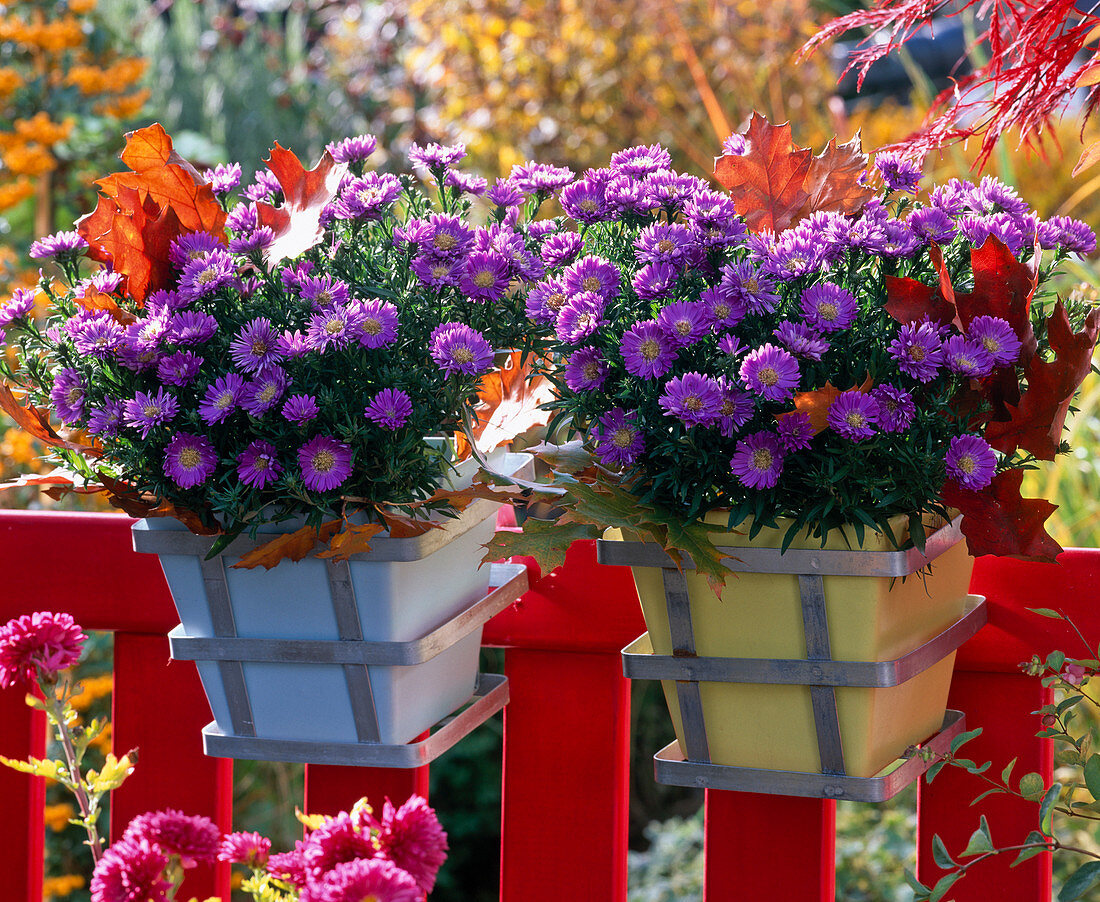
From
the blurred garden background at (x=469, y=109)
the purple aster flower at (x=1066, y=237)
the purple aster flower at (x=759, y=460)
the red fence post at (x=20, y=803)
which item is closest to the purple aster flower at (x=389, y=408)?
the purple aster flower at (x=759, y=460)

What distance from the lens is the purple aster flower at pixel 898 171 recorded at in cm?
79

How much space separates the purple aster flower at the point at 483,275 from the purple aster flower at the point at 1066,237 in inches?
14.4

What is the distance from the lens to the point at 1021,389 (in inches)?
28.8

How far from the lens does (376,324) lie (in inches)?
27.9

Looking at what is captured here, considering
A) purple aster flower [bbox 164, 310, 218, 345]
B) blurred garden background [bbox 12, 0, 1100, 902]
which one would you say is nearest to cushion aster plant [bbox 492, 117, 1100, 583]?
purple aster flower [bbox 164, 310, 218, 345]

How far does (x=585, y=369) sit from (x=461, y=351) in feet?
0.26

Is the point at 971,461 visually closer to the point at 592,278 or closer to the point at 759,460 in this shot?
the point at 759,460

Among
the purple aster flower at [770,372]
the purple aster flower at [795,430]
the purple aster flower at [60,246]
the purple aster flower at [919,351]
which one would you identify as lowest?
the purple aster flower at [795,430]

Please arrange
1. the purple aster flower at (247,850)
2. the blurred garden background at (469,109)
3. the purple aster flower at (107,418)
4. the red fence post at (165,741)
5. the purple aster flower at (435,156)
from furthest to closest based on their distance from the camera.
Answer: the blurred garden background at (469,109)
the red fence post at (165,741)
the purple aster flower at (435,156)
the purple aster flower at (107,418)
the purple aster flower at (247,850)

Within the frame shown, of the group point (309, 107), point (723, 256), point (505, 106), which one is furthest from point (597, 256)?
point (309, 107)

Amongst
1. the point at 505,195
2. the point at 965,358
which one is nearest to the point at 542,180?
the point at 505,195

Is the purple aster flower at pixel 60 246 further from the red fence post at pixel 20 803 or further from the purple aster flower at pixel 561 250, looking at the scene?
the red fence post at pixel 20 803

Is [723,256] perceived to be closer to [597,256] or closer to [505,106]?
[597,256]

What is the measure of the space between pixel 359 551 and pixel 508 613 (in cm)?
30
